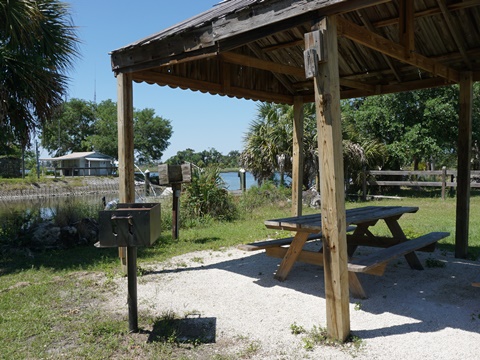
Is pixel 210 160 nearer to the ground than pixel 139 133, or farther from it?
nearer to the ground

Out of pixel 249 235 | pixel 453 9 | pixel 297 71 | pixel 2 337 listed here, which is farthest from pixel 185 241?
pixel 453 9

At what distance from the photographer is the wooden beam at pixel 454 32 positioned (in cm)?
476

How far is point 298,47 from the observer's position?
21.2ft

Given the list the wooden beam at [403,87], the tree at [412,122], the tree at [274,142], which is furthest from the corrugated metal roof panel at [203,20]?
the tree at [412,122]

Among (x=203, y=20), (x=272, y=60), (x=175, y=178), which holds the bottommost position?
(x=175, y=178)

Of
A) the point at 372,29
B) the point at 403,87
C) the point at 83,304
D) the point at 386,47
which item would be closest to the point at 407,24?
the point at 386,47

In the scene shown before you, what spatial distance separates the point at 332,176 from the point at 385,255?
4.69ft

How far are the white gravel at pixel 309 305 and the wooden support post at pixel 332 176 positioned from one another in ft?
1.18

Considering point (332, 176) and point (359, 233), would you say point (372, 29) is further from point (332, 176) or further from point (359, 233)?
point (332, 176)

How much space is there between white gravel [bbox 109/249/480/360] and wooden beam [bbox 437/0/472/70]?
9.44ft

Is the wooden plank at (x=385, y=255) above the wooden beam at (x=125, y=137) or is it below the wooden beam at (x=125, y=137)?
below

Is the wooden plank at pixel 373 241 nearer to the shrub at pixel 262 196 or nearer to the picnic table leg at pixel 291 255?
the picnic table leg at pixel 291 255

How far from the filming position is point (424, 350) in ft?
10.4

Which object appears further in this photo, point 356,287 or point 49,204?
point 49,204
